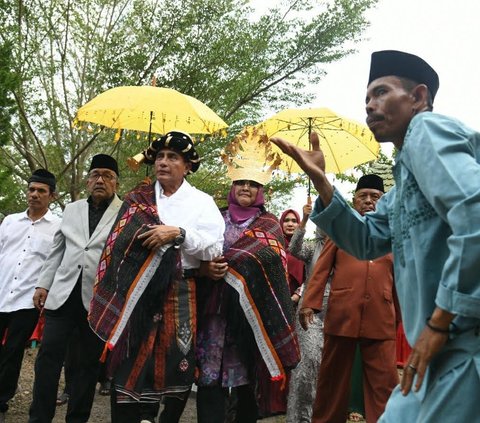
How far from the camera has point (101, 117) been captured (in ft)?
20.9

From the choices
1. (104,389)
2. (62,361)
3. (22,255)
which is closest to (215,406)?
(62,361)

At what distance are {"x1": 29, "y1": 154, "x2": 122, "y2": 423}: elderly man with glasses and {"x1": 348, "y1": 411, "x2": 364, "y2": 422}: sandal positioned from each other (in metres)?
2.92

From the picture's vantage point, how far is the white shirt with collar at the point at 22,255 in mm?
6078

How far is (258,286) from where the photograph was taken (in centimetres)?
487

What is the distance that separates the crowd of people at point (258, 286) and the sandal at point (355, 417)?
2.27 ft

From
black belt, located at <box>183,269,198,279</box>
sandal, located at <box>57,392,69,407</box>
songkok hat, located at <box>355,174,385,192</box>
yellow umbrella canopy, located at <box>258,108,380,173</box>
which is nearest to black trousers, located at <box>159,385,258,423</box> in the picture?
black belt, located at <box>183,269,198,279</box>

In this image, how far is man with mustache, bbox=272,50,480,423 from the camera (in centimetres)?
194

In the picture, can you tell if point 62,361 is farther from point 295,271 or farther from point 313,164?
point 313,164

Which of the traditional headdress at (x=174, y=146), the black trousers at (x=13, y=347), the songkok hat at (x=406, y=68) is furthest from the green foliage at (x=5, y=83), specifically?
the songkok hat at (x=406, y=68)

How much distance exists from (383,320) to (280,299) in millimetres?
1038

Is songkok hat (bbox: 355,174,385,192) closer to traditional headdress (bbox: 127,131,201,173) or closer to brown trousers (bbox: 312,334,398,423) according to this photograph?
brown trousers (bbox: 312,334,398,423)

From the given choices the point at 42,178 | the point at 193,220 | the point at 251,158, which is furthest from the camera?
the point at 42,178

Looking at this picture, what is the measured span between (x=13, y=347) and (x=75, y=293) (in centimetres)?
87

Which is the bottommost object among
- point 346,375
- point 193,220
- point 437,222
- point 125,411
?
point 125,411
